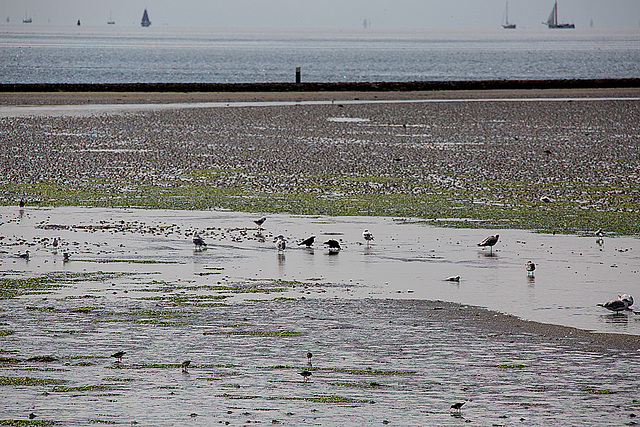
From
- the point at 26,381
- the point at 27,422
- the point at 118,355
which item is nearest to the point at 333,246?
the point at 118,355

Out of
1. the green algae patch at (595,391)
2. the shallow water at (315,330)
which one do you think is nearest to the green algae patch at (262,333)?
the shallow water at (315,330)

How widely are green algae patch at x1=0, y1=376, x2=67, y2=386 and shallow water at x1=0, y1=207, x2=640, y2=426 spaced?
9 cm

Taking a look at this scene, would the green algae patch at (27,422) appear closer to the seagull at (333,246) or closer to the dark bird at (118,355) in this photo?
the dark bird at (118,355)

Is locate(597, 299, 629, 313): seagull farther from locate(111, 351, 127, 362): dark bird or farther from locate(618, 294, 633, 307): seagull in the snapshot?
locate(111, 351, 127, 362): dark bird

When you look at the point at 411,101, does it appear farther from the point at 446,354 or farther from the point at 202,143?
the point at 446,354

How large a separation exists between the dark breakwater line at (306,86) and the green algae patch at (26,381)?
5375 centimetres

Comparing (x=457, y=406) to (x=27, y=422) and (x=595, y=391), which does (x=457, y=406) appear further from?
(x=27, y=422)

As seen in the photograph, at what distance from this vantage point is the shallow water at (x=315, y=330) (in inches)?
337

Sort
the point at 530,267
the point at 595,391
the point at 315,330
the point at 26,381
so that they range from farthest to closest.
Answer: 1. the point at 530,267
2. the point at 315,330
3. the point at 26,381
4. the point at 595,391

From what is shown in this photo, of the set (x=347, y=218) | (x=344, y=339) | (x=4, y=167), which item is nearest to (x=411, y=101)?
(x=4, y=167)

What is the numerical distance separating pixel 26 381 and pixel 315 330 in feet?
11.7

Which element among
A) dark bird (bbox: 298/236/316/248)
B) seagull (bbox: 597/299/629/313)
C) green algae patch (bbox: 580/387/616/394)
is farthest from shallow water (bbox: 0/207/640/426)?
dark bird (bbox: 298/236/316/248)

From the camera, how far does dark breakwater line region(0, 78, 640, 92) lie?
6147cm

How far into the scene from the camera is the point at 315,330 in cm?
1120
